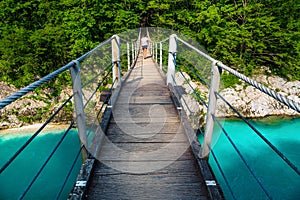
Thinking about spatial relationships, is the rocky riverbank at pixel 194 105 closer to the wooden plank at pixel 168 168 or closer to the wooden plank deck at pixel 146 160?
the wooden plank deck at pixel 146 160

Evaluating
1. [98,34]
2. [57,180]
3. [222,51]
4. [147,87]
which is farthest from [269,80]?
[57,180]

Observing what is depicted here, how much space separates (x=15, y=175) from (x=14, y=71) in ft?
22.4

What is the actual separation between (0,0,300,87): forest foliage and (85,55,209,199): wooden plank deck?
10.5m

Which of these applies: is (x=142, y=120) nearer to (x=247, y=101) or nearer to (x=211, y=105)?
(x=211, y=105)

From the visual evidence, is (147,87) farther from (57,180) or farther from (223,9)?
(223,9)

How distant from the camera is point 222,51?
541 inches

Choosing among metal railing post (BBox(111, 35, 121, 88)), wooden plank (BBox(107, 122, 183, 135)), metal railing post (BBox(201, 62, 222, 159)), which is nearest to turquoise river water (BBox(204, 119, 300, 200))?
metal railing post (BBox(111, 35, 121, 88))

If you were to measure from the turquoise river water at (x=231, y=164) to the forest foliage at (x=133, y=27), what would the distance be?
4435mm

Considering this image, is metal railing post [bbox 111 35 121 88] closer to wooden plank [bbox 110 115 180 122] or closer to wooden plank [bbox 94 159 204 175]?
wooden plank [bbox 110 115 180 122]

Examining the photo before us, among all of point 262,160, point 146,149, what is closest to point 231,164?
point 262,160

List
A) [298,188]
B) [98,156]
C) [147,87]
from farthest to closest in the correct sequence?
[298,188], [147,87], [98,156]

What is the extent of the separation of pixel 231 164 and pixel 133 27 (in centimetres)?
983

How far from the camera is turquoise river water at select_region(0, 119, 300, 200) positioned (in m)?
7.56

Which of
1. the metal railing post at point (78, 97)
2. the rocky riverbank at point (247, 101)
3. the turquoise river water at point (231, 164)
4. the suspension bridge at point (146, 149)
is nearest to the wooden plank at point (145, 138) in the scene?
the suspension bridge at point (146, 149)
